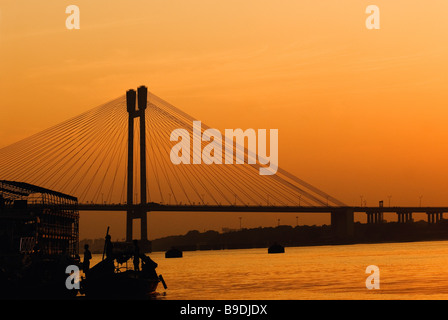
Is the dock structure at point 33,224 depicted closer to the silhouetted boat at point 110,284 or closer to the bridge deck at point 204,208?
the silhouetted boat at point 110,284

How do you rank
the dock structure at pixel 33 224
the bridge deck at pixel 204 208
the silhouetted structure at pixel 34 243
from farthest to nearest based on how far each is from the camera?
the bridge deck at pixel 204 208
the dock structure at pixel 33 224
the silhouetted structure at pixel 34 243

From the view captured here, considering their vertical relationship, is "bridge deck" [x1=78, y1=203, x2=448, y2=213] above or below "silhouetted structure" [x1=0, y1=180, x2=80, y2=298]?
above

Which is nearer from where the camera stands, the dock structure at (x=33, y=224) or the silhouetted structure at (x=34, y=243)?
the silhouetted structure at (x=34, y=243)

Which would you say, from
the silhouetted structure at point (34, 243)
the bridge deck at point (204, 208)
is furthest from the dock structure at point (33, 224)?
the bridge deck at point (204, 208)

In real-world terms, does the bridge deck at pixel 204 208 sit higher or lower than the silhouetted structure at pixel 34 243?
higher

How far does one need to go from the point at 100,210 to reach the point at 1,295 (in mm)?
100633

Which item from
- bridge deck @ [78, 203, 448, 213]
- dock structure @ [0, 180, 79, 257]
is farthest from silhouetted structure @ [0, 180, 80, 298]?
bridge deck @ [78, 203, 448, 213]

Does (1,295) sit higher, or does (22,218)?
(22,218)

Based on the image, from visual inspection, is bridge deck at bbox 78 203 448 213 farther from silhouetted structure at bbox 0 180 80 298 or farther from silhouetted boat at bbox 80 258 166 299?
silhouetted boat at bbox 80 258 166 299

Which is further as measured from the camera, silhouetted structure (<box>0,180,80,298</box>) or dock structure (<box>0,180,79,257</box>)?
dock structure (<box>0,180,79,257</box>)
